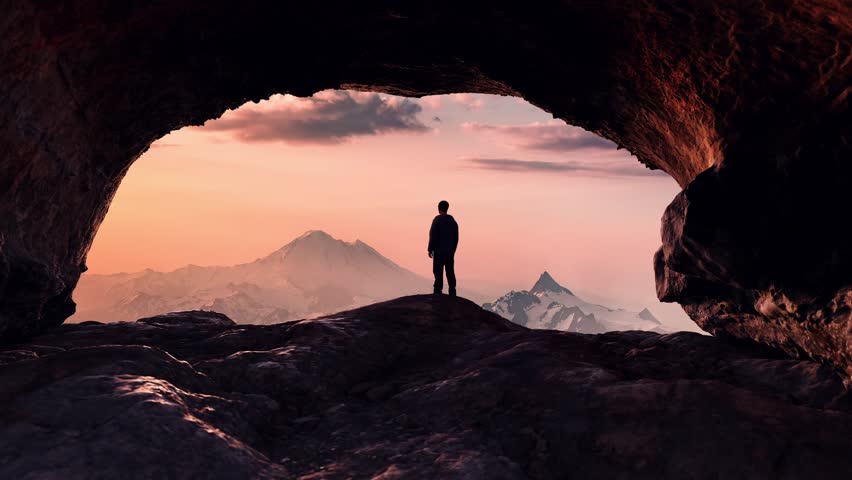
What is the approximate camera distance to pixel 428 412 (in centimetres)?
749

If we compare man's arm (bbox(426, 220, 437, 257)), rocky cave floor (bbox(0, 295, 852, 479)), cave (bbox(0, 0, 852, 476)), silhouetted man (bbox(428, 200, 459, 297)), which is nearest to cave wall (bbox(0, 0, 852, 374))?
cave (bbox(0, 0, 852, 476))

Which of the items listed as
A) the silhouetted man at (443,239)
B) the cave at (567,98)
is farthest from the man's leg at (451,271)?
the cave at (567,98)

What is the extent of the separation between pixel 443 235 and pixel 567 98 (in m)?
5.14

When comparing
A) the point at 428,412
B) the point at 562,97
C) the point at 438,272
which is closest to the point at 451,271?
the point at 438,272

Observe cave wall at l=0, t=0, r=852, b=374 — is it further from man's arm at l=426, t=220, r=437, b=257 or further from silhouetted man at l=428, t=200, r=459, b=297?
man's arm at l=426, t=220, r=437, b=257

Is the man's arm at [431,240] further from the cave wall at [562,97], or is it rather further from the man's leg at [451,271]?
the cave wall at [562,97]

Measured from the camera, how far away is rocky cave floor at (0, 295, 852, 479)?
565cm

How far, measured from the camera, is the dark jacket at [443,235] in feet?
49.8

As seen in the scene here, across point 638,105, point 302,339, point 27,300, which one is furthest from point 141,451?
point 638,105

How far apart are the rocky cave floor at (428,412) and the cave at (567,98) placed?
140 centimetres

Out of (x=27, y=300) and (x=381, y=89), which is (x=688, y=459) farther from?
(x=381, y=89)

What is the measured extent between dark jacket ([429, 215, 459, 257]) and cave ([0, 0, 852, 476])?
4165 mm

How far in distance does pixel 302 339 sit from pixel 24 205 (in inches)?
208

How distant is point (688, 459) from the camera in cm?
574
